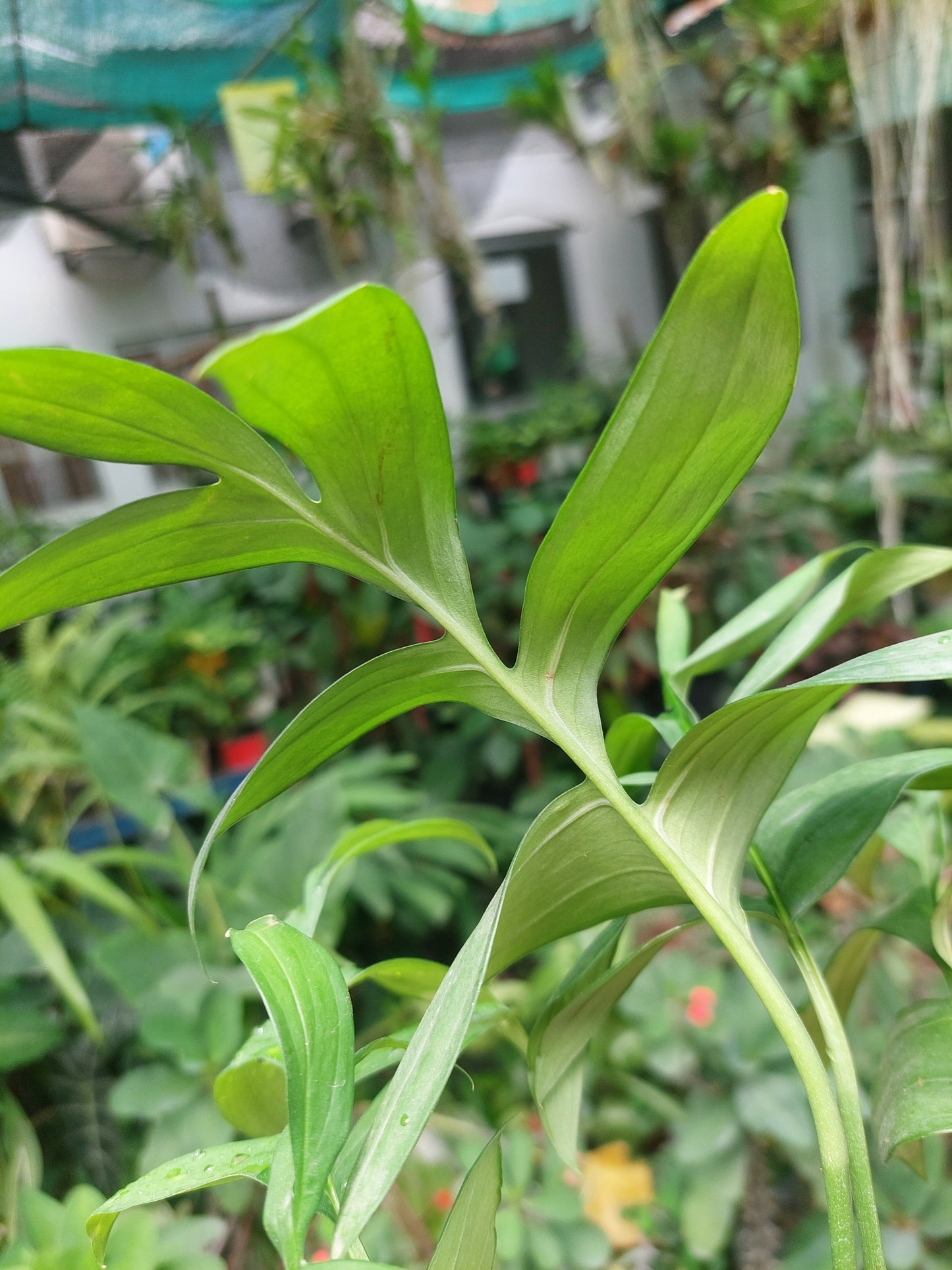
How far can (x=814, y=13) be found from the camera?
1704 mm

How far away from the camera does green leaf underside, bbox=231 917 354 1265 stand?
0.26m

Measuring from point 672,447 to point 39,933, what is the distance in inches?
36.8

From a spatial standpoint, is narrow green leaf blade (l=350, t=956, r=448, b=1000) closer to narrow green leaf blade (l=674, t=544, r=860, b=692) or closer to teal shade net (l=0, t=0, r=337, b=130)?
narrow green leaf blade (l=674, t=544, r=860, b=692)

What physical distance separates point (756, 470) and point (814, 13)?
1.13m

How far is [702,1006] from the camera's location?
3.07 ft

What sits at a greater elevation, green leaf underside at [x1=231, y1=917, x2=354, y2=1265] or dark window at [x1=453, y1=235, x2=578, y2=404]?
dark window at [x1=453, y1=235, x2=578, y2=404]

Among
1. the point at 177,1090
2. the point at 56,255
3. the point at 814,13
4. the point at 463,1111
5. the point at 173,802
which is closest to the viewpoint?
the point at 177,1090

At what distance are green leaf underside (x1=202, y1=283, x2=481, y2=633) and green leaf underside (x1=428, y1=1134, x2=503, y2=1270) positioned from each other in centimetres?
22

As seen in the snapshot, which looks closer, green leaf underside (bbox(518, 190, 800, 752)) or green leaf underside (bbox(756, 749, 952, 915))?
green leaf underside (bbox(518, 190, 800, 752))

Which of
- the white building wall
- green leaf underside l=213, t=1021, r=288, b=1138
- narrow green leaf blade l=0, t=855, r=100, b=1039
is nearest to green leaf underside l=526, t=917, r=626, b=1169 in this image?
green leaf underside l=213, t=1021, r=288, b=1138

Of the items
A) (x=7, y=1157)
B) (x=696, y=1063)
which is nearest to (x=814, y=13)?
(x=696, y=1063)

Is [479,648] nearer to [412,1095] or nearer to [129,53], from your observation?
[412,1095]

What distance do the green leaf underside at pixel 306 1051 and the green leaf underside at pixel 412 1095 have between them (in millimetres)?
12

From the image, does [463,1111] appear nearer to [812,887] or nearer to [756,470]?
[812,887]
